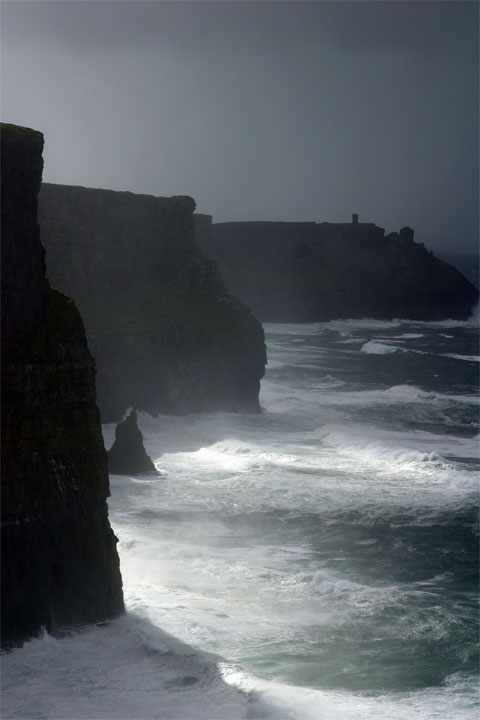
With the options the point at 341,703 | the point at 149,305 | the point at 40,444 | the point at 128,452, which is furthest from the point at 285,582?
the point at 149,305

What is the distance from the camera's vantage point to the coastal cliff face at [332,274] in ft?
457

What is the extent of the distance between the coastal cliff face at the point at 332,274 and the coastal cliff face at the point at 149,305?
66412 mm

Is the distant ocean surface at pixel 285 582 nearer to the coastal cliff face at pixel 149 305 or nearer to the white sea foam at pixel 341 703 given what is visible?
the white sea foam at pixel 341 703

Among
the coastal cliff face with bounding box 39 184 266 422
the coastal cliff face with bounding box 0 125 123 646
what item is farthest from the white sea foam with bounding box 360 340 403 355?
the coastal cliff face with bounding box 0 125 123 646

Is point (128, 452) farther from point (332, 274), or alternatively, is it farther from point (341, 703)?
point (332, 274)

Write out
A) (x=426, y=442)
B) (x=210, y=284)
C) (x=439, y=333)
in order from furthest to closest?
(x=439, y=333), (x=210, y=284), (x=426, y=442)

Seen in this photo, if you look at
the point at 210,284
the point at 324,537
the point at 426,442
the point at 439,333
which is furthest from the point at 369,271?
the point at 324,537

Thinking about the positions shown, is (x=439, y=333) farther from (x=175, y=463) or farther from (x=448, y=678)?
(x=448, y=678)

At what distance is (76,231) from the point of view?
204ft

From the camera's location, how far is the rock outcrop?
147 feet

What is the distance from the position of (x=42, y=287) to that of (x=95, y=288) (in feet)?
123

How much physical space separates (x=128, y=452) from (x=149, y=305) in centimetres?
2041

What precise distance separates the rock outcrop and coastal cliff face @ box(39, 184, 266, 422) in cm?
1205

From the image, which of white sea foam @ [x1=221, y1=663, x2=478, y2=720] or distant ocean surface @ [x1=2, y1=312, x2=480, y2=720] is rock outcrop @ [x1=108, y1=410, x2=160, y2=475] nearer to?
distant ocean surface @ [x1=2, y1=312, x2=480, y2=720]
